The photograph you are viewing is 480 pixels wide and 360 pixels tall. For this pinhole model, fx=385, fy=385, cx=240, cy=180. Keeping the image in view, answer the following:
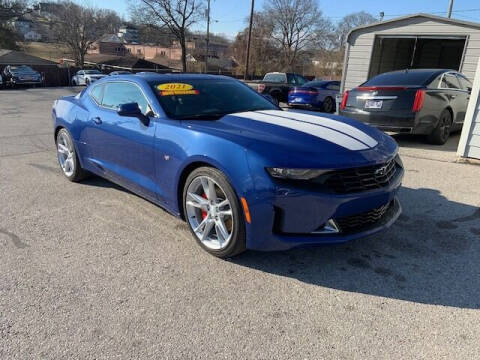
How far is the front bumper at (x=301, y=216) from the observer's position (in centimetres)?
258

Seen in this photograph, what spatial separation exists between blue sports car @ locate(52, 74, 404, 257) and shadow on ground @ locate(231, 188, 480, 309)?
0.32 meters

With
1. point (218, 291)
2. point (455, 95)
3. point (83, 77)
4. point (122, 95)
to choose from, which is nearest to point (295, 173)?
point (218, 291)

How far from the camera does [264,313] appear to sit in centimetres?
243

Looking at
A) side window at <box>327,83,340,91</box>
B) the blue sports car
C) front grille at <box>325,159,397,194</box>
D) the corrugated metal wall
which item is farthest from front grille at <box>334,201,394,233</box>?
side window at <box>327,83,340,91</box>

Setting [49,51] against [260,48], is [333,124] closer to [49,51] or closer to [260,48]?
[260,48]

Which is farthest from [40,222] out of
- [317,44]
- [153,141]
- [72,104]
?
[317,44]

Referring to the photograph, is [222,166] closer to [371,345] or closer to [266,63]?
[371,345]

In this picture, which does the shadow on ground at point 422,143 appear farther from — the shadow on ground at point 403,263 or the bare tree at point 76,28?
the bare tree at point 76,28

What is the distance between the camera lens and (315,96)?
1341cm

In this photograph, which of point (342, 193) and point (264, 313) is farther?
point (342, 193)

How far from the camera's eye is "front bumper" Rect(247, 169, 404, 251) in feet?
8.48

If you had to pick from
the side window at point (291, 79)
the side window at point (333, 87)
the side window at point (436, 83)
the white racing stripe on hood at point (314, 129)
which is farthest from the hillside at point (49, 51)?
the white racing stripe on hood at point (314, 129)

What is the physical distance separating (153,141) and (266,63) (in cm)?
5712

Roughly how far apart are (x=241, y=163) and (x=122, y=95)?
6.54ft
